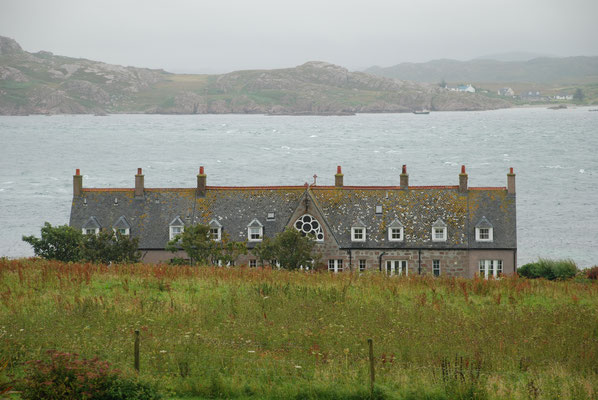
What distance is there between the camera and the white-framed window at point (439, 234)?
52.5 m

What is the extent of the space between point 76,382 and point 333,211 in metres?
39.7

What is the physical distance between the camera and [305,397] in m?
16.2

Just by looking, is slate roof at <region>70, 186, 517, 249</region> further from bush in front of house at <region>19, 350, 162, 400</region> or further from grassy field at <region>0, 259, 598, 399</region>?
bush in front of house at <region>19, 350, 162, 400</region>

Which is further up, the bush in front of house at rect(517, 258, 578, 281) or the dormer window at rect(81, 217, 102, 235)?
the dormer window at rect(81, 217, 102, 235)

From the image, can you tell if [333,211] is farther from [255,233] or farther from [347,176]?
[347,176]

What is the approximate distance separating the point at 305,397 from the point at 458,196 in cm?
4040

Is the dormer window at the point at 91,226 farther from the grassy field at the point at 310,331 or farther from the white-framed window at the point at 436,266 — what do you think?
the grassy field at the point at 310,331

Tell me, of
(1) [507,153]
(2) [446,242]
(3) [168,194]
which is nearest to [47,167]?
(1) [507,153]

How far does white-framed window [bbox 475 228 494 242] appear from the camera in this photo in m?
52.3

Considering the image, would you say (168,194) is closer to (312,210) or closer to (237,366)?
(312,210)

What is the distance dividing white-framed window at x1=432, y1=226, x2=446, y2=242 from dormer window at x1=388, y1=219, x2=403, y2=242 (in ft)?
7.44

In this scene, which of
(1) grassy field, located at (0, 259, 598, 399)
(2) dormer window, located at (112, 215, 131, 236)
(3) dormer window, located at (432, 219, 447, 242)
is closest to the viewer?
(1) grassy field, located at (0, 259, 598, 399)

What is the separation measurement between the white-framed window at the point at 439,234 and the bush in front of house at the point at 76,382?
39111 millimetres

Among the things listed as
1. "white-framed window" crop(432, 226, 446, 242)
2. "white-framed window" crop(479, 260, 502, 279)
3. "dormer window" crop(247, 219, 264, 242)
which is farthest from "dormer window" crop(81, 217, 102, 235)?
"white-framed window" crop(479, 260, 502, 279)
